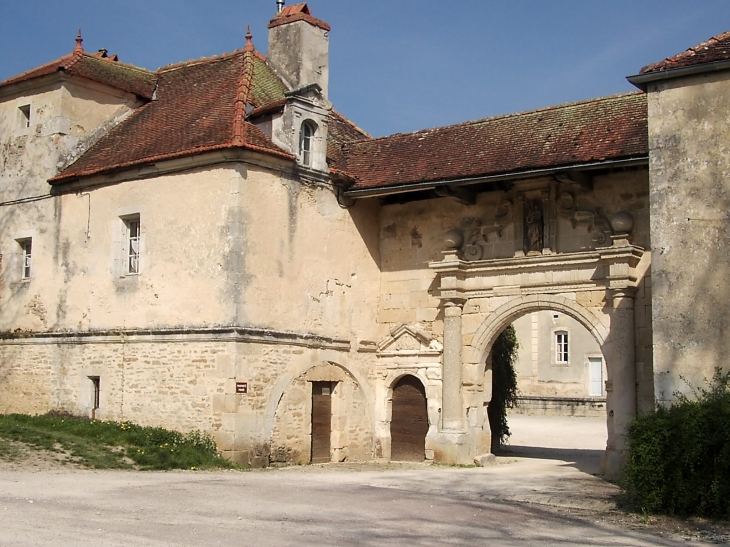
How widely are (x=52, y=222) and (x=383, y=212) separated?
6.01 m

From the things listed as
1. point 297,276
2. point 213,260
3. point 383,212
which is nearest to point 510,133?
point 383,212

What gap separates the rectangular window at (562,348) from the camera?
115 feet

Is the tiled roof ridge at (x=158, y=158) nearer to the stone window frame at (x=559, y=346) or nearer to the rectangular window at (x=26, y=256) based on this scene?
the rectangular window at (x=26, y=256)

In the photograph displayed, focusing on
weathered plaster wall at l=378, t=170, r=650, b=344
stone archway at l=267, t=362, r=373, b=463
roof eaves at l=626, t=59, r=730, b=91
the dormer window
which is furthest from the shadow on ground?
the dormer window

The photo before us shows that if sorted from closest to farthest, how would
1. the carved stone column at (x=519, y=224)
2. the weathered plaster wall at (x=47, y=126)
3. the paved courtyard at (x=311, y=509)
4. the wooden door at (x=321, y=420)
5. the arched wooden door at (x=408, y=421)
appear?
the paved courtyard at (x=311, y=509)
the carved stone column at (x=519, y=224)
the wooden door at (x=321, y=420)
the arched wooden door at (x=408, y=421)
the weathered plaster wall at (x=47, y=126)

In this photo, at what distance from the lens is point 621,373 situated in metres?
14.7

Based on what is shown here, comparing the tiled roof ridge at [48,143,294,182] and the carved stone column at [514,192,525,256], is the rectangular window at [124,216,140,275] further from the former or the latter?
the carved stone column at [514,192,525,256]

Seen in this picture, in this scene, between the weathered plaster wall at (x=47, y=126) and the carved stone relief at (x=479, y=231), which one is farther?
the weathered plaster wall at (x=47, y=126)

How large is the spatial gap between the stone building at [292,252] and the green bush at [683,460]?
3806 millimetres

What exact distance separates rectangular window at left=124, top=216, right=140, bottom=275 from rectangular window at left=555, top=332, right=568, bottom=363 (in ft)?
70.6

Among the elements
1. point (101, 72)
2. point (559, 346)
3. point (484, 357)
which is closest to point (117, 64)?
point (101, 72)

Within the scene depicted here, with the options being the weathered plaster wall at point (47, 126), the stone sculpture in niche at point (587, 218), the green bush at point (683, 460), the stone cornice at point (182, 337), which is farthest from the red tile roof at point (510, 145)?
the green bush at point (683, 460)

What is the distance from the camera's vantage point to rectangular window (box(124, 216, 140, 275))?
54.5 feet

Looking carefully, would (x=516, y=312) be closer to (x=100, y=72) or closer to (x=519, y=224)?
(x=519, y=224)
